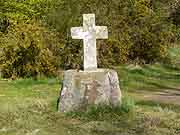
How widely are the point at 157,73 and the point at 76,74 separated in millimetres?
10307

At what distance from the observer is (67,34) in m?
17.0

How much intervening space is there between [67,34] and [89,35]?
8.19 metres

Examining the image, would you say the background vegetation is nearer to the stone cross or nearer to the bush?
the bush

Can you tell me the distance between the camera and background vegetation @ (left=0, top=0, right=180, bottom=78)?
1585cm

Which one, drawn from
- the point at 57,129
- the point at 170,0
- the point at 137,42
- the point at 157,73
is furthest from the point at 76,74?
the point at 170,0

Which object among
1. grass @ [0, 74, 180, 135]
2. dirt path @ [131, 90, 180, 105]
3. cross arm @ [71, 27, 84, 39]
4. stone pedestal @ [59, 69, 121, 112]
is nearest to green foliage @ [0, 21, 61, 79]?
dirt path @ [131, 90, 180, 105]

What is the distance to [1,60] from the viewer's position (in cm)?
1600

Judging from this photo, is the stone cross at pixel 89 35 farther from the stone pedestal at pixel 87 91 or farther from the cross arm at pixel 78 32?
the stone pedestal at pixel 87 91

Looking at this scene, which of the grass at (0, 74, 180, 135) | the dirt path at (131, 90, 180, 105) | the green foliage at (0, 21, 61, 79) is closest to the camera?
the grass at (0, 74, 180, 135)

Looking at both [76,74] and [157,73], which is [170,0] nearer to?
[157,73]

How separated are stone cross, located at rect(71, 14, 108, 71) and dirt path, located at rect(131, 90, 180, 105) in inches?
106

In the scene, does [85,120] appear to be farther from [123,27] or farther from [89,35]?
[123,27]

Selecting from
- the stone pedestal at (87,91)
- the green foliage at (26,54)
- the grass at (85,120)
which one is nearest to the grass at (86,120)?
the grass at (85,120)

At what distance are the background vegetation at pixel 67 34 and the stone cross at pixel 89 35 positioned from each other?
694 centimetres
